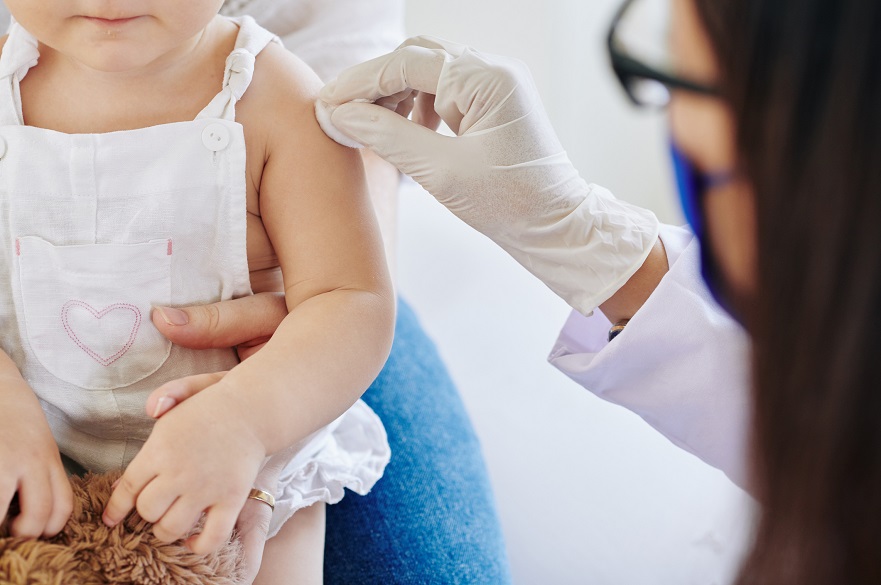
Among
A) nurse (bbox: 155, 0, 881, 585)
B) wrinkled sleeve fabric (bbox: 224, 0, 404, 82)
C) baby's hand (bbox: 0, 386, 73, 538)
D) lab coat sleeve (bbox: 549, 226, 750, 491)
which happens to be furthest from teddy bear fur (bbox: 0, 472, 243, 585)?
wrinkled sleeve fabric (bbox: 224, 0, 404, 82)

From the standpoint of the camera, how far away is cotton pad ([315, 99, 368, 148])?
84 centimetres

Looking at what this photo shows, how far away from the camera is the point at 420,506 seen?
1.05m

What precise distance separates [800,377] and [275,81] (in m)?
0.61

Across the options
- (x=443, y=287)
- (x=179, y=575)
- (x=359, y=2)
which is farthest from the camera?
(x=443, y=287)

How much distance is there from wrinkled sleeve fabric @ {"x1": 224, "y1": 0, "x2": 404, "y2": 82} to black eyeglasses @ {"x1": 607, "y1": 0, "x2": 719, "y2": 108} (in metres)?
0.76

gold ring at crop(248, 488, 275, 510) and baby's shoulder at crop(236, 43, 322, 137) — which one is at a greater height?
baby's shoulder at crop(236, 43, 322, 137)

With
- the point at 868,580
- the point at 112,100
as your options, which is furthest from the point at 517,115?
the point at 868,580

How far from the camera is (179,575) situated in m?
0.66

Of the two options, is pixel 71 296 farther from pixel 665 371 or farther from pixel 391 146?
pixel 665 371

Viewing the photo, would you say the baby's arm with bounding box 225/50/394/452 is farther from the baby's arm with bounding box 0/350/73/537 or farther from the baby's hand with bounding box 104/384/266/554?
the baby's arm with bounding box 0/350/73/537

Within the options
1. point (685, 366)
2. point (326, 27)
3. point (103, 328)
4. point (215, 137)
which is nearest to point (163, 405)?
point (103, 328)

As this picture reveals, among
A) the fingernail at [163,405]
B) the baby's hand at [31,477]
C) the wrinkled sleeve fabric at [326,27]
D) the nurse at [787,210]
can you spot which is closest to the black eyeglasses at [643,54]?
the nurse at [787,210]

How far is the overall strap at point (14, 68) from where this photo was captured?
0.83 m

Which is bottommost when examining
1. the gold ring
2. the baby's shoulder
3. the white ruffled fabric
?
the white ruffled fabric
